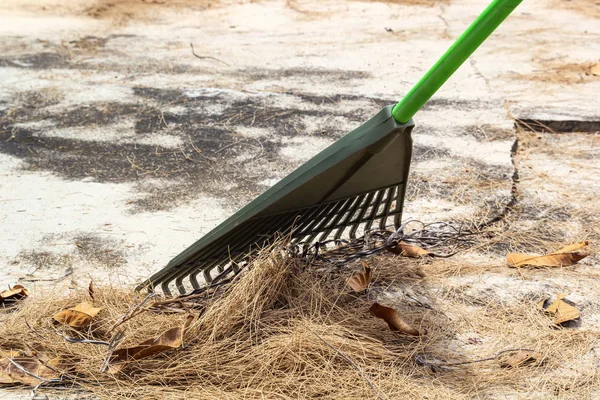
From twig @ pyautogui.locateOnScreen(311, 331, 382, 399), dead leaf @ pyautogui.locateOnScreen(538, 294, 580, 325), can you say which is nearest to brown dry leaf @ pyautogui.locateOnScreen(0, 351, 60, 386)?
twig @ pyautogui.locateOnScreen(311, 331, 382, 399)

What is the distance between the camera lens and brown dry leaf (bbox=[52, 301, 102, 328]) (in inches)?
84.0

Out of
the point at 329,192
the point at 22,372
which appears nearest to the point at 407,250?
the point at 329,192

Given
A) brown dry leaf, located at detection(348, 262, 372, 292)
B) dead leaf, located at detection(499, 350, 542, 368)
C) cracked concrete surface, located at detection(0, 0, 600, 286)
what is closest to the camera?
dead leaf, located at detection(499, 350, 542, 368)

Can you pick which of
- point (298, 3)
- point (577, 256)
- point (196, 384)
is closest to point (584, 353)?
point (577, 256)

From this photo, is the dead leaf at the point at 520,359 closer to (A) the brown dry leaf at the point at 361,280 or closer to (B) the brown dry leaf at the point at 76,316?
(A) the brown dry leaf at the point at 361,280

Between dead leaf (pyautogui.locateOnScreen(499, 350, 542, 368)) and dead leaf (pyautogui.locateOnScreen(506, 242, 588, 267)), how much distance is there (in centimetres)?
56

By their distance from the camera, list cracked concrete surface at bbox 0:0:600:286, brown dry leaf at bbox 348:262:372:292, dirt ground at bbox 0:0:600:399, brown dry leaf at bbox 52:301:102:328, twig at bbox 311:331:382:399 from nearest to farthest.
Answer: twig at bbox 311:331:382:399 < brown dry leaf at bbox 52:301:102:328 < brown dry leaf at bbox 348:262:372:292 < dirt ground at bbox 0:0:600:399 < cracked concrete surface at bbox 0:0:600:286

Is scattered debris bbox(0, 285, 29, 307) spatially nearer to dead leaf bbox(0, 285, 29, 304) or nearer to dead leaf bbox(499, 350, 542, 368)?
dead leaf bbox(0, 285, 29, 304)

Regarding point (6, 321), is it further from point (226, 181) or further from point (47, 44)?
point (47, 44)

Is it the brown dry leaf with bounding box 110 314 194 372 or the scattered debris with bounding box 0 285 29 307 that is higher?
the brown dry leaf with bounding box 110 314 194 372

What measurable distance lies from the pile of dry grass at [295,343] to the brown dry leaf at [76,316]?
0.02 meters

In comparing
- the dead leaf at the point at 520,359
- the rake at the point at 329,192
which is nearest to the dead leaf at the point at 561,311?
the dead leaf at the point at 520,359

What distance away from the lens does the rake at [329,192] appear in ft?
6.86

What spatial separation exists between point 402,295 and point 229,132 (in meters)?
1.62
